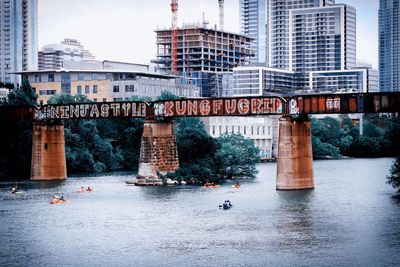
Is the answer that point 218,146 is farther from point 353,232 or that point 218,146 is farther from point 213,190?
point 353,232

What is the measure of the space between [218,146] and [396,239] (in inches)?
2536

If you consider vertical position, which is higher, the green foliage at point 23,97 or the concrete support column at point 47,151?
the green foliage at point 23,97

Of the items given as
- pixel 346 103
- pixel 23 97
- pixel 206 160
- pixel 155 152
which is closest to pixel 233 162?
pixel 206 160

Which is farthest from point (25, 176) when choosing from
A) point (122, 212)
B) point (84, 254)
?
point (84, 254)

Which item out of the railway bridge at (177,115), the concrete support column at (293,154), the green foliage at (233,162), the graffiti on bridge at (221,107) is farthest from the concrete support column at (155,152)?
the concrete support column at (293,154)

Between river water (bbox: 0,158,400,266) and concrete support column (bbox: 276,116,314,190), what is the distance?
1.69m

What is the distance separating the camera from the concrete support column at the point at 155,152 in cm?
12247

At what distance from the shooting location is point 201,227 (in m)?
79.4

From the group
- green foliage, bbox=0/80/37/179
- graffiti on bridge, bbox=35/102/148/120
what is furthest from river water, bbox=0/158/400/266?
green foliage, bbox=0/80/37/179

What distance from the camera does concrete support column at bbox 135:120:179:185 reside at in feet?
402

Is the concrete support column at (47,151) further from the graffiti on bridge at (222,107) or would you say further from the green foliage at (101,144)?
the green foliage at (101,144)

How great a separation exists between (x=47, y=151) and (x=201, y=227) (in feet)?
193

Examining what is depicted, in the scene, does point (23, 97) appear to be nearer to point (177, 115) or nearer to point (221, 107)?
point (177, 115)

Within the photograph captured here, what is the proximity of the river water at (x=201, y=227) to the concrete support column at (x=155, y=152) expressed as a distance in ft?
18.7
